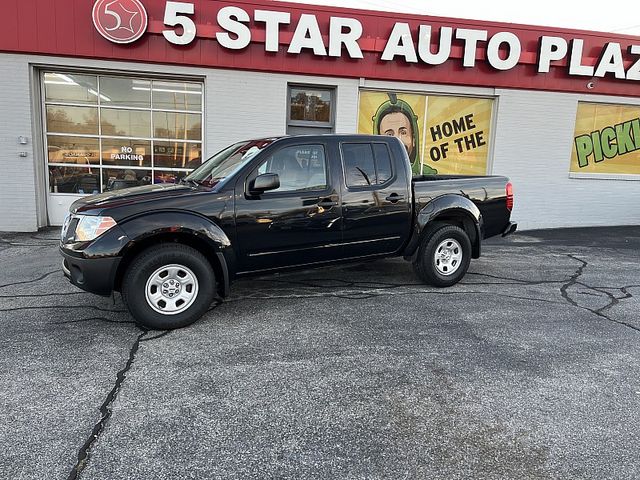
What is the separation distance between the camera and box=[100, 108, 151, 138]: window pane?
10.7 meters

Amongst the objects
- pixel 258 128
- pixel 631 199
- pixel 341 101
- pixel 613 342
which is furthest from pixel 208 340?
pixel 631 199

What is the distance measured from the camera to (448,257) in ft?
20.5

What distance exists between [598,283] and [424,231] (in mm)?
2827

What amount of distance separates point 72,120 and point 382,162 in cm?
808

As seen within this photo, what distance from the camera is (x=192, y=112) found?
1085cm

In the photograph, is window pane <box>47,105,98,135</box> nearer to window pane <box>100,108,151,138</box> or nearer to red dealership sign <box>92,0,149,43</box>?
window pane <box>100,108,151,138</box>

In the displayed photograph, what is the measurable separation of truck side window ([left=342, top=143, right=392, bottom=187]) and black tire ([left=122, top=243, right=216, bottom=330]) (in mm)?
1947

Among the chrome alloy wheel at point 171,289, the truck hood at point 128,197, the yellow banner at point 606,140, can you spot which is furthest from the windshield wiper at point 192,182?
the yellow banner at point 606,140

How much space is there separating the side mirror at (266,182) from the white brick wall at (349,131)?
245 inches

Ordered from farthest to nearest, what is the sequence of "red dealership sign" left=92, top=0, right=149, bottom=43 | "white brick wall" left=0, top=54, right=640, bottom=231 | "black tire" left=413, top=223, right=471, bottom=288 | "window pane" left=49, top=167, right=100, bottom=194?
"window pane" left=49, top=167, right=100, bottom=194 → "white brick wall" left=0, top=54, right=640, bottom=231 → "red dealership sign" left=92, top=0, right=149, bottom=43 → "black tire" left=413, top=223, right=471, bottom=288

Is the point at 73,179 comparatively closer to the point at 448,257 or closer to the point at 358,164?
the point at 358,164

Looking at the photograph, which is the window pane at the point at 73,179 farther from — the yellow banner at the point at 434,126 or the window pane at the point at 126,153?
the yellow banner at the point at 434,126

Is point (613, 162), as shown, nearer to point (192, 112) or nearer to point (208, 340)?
Answer: point (192, 112)

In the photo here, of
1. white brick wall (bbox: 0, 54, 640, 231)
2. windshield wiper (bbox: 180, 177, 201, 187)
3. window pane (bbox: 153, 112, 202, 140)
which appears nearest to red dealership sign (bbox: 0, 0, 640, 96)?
white brick wall (bbox: 0, 54, 640, 231)
